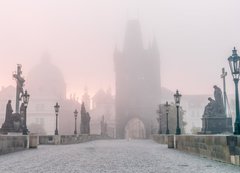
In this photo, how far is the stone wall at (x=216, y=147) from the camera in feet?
36.1

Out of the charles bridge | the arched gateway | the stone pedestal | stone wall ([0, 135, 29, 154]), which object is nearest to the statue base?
the charles bridge

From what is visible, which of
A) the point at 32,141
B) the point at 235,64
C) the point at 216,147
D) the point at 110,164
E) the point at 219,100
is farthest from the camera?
the point at 219,100

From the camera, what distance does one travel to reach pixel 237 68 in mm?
14195

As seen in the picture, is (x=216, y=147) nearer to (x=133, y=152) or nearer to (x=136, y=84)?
(x=133, y=152)

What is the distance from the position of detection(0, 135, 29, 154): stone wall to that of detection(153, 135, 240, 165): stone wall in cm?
805

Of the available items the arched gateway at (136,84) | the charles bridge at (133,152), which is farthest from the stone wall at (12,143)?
the arched gateway at (136,84)

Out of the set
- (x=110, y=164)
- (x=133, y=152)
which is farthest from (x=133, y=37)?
(x=110, y=164)

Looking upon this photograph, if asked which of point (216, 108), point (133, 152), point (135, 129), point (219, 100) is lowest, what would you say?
point (135, 129)

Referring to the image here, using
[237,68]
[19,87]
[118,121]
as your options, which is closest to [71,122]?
[118,121]

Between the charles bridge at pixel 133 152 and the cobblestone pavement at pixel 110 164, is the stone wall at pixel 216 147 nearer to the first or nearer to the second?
the charles bridge at pixel 133 152

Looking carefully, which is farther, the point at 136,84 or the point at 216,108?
the point at 136,84

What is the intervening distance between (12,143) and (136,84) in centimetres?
8830

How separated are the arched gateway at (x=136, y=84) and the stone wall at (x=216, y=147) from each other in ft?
273

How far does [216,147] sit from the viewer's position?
503 inches
